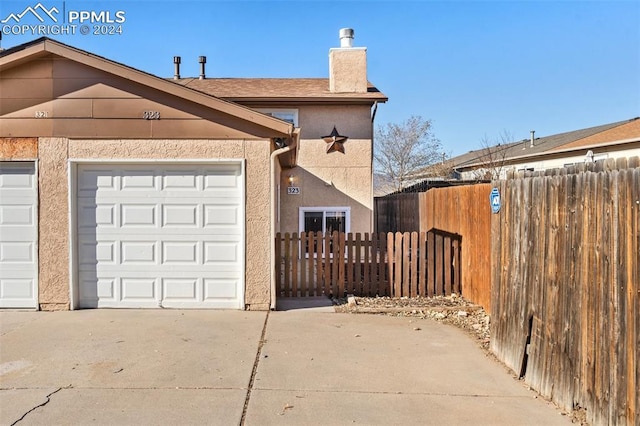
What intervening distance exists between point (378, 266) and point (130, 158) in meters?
4.91

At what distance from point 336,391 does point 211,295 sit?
12.6 feet

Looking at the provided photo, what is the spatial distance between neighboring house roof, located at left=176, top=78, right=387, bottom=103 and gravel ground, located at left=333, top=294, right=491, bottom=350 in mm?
6549

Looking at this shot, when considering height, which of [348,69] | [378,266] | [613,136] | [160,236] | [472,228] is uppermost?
[348,69]

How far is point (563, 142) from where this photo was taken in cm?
2491

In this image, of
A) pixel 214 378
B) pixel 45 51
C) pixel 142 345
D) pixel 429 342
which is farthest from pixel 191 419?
pixel 45 51

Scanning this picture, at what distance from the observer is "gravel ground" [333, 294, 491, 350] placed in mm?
7223

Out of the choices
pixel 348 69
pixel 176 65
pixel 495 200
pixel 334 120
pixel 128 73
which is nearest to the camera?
pixel 495 200

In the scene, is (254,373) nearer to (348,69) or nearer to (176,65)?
(348,69)

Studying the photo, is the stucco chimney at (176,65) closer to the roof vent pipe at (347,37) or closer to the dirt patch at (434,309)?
the roof vent pipe at (347,37)

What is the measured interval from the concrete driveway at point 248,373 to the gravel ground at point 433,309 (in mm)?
327

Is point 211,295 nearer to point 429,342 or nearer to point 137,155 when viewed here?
point 137,155

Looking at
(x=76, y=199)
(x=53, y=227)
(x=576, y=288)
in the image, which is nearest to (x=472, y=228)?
(x=576, y=288)

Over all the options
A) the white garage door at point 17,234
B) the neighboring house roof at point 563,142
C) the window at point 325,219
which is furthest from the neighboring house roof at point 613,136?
the white garage door at point 17,234

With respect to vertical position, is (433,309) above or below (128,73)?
below
